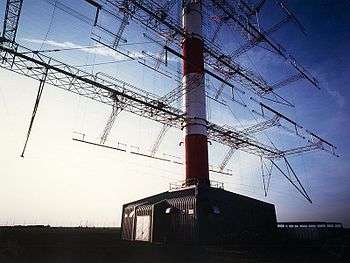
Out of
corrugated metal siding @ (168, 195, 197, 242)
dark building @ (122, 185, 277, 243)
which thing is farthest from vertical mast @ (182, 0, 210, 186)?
corrugated metal siding @ (168, 195, 197, 242)

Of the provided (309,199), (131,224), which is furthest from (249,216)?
(131,224)

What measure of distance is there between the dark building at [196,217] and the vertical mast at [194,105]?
118 inches

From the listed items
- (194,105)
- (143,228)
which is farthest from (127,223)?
(194,105)

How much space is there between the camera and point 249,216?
84.1 ft

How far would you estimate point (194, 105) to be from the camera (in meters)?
28.9

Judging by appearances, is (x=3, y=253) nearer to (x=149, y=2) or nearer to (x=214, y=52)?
(x=149, y=2)

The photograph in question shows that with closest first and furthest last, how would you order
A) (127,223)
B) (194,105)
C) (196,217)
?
(196,217) → (127,223) → (194,105)

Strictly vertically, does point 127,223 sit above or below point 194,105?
below

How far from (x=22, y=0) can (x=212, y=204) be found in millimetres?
21395

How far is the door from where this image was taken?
23.9 meters

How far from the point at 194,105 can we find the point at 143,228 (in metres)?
14.1

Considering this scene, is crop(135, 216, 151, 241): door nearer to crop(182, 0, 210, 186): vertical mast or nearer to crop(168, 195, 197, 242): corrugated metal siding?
crop(168, 195, 197, 242): corrugated metal siding

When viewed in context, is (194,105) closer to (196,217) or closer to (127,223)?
(196,217)

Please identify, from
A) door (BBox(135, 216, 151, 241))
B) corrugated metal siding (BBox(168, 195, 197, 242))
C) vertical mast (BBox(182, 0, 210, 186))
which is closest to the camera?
corrugated metal siding (BBox(168, 195, 197, 242))
